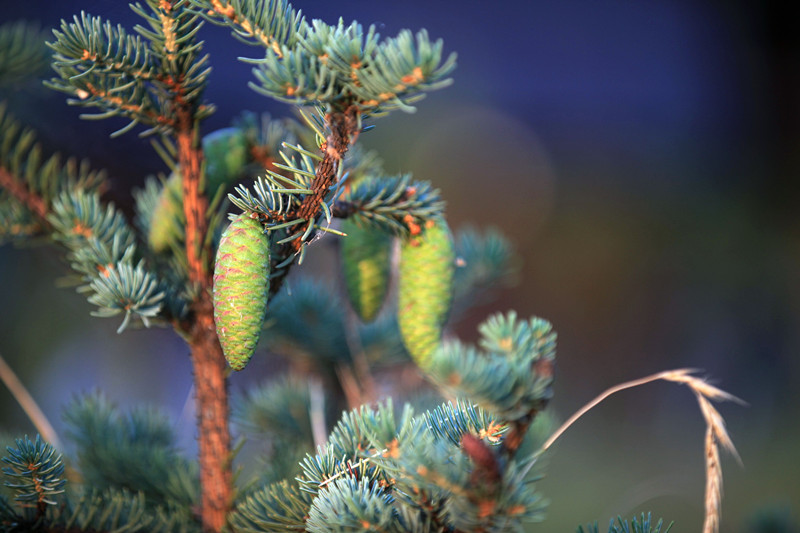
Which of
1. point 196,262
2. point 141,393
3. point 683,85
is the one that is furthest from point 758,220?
point 196,262

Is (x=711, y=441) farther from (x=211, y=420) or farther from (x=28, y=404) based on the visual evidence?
(x=28, y=404)

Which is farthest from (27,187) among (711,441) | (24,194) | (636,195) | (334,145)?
(636,195)

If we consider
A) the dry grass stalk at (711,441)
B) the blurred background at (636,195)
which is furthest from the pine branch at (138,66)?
the blurred background at (636,195)

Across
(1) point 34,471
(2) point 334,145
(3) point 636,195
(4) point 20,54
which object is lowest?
(1) point 34,471

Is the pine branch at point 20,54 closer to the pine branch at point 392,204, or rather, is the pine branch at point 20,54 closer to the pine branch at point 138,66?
the pine branch at point 138,66

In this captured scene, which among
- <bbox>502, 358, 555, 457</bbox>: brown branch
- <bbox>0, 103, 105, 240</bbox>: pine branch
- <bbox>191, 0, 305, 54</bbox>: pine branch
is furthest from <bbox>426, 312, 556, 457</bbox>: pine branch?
<bbox>0, 103, 105, 240</bbox>: pine branch

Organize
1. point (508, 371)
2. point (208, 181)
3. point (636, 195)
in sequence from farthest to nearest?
point (636, 195) → point (208, 181) → point (508, 371)
